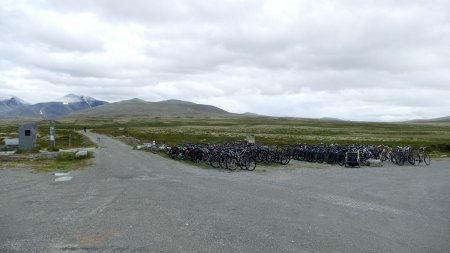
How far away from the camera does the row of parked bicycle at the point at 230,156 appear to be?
2055cm

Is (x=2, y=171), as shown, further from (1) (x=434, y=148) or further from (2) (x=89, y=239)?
(1) (x=434, y=148)

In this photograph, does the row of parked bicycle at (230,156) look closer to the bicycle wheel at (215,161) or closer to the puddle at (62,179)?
the bicycle wheel at (215,161)

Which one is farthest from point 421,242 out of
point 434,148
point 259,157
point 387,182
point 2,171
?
point 434,148

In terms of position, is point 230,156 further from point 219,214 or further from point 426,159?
point 426,159

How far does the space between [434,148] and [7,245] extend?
41.0 meters

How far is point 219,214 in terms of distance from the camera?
9727mm

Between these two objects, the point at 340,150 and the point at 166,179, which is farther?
the point at 340,150

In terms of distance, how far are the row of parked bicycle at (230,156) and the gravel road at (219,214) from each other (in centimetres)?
328

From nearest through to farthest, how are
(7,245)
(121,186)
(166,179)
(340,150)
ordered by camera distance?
(7,245), (121,186), (166,179), (340,150)

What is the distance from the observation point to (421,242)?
770cm

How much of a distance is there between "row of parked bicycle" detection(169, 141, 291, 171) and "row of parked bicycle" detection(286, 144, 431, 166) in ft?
4.80

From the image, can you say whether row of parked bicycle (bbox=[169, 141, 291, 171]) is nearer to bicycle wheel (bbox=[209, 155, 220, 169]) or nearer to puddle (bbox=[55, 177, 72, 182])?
bicycle wheel (bbox=[209, 155, 220, 169])

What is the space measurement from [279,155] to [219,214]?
14.6 meters

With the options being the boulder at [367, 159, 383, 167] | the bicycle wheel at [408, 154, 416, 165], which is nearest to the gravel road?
the boulder at [367, 159, 383, 167]
